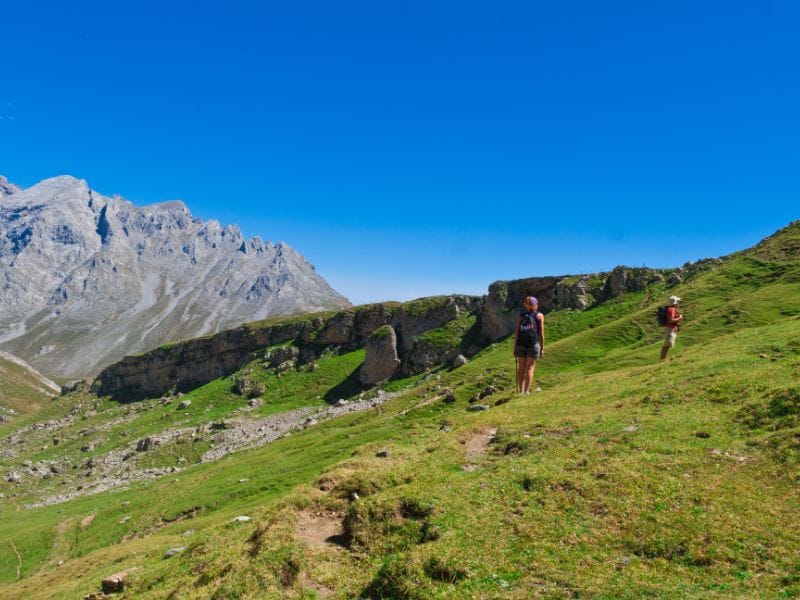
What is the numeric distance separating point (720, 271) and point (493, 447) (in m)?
56.8

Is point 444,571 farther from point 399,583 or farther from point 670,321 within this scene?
point 670,321

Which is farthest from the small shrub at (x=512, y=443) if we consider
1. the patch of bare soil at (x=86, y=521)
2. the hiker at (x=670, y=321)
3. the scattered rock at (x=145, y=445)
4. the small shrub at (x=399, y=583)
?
the scattered rock at (x=145, y=445)

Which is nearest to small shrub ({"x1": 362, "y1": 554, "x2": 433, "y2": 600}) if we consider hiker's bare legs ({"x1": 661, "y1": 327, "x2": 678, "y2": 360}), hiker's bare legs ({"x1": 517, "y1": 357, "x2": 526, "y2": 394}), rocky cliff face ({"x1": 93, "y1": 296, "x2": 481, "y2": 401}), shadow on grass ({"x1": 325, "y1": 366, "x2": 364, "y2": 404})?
hiker's bare legs ({"x1": 517, "y1": 357, "x2": 526, "y2": 394})

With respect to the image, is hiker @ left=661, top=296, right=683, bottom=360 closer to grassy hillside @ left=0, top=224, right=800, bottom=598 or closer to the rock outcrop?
grassy hillside @ left=0, top=224, right=800, bottom=598

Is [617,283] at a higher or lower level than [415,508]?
higher

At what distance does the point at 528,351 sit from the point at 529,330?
54.8 inches

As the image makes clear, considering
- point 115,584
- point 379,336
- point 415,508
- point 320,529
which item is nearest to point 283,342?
point 379,336

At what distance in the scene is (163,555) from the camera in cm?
2228

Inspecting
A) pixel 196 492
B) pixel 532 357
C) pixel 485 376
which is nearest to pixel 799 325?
pixel 532 357

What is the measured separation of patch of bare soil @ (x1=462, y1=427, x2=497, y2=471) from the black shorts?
17.0 ft

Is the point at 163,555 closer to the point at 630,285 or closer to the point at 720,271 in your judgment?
the point at 720,271

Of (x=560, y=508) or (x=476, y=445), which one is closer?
(x=560, y=508)

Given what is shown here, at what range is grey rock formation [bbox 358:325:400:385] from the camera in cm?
Result: 9219

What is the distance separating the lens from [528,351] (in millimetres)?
25453
